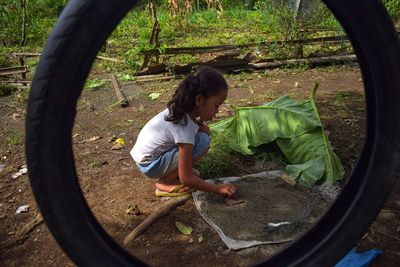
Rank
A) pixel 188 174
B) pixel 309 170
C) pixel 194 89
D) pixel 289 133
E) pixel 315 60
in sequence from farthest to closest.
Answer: pixel 315 60 → pixel 289 133 → pixel 309 170 → pixel 188 174 → pixel 194 89

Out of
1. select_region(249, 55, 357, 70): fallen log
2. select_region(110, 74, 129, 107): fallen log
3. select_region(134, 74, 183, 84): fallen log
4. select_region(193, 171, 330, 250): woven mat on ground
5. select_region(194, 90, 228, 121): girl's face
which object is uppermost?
select_region(194, 90, 228, 121): girl's face

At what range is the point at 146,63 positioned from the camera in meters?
5.60

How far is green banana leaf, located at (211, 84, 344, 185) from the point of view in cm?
276

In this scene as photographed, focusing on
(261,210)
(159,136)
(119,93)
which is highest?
(159,136)

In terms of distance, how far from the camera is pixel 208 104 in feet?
7.70

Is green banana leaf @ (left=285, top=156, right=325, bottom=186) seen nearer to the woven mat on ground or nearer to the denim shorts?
the woven mat on ground

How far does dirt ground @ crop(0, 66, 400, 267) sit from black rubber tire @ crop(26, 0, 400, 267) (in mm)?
679

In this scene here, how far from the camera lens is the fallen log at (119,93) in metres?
4.42

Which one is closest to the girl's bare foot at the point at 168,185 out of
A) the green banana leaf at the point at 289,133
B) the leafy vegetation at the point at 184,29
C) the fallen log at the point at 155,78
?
the green banana leaf at the point at 289,133

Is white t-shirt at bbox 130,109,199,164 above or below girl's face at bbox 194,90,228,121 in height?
below

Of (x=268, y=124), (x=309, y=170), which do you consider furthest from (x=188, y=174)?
(x=268, y=124)

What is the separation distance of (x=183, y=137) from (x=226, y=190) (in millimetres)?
408

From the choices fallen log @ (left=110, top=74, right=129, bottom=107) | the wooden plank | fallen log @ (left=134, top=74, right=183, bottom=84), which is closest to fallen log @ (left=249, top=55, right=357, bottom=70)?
fallen log @ (left=134, top=74, right=183, bottom=84)

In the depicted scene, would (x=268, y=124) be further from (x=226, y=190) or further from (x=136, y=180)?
(x=136, y=180)
